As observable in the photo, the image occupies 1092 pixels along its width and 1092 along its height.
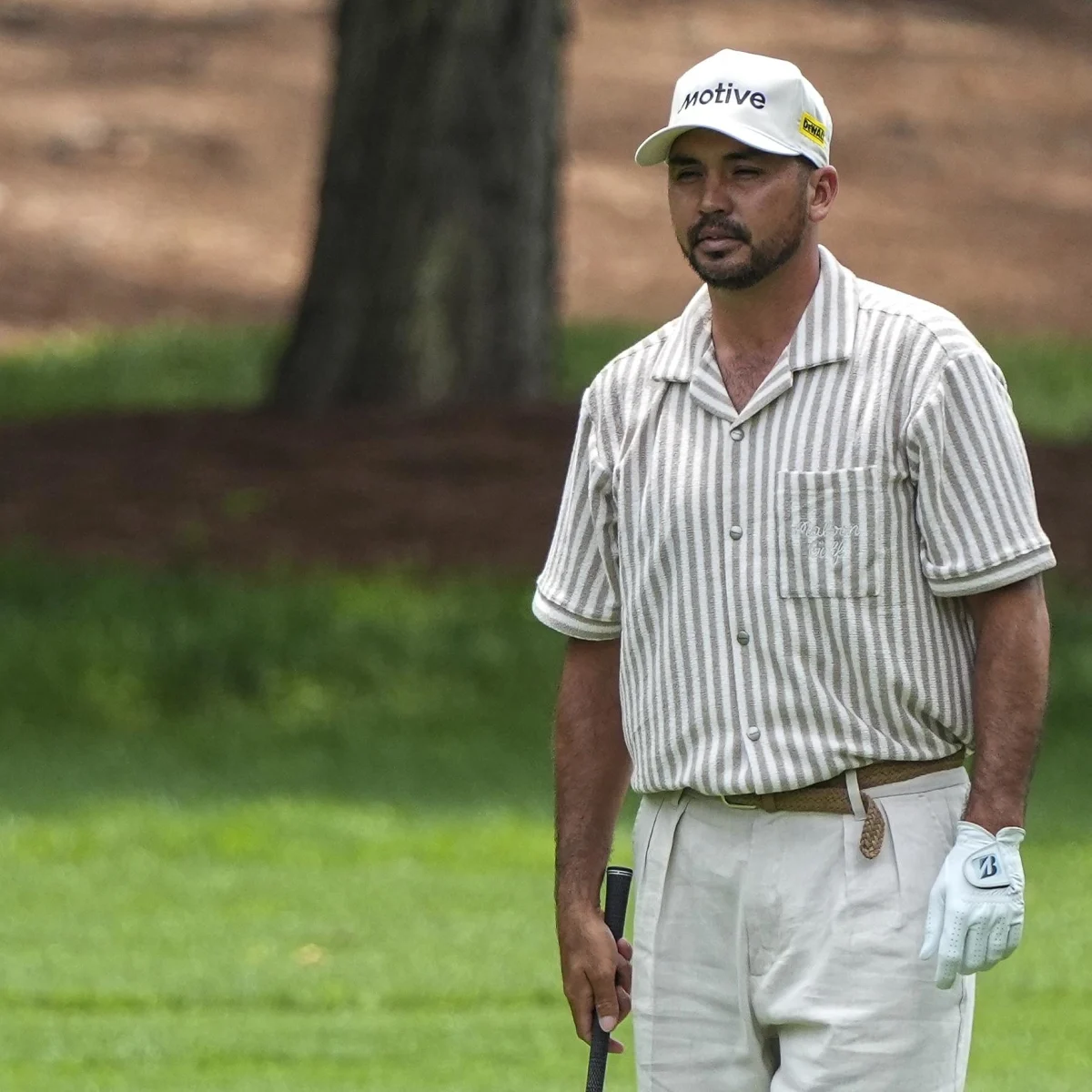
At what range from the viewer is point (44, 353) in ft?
80.5

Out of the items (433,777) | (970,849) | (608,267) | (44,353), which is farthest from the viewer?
(608,267)

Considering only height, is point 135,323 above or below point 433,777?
above

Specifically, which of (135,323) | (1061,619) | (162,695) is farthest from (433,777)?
(135,323)

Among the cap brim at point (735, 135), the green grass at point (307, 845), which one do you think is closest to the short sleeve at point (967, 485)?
the cap brim at point (735, 135)

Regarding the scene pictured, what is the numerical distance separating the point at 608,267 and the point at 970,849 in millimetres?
25929

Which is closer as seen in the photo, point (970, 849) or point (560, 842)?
point (970, 849)

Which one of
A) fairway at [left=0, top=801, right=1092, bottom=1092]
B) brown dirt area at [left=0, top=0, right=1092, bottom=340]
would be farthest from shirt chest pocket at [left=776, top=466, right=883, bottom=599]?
brown dirt area at [left=0, top=0, right=1092, bottom=340]

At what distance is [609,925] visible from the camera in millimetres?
4797

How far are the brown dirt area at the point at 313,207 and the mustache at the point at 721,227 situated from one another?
9972 mm

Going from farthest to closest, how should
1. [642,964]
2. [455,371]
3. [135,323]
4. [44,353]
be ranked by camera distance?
[135,323] → [44,353] → [455,371] → [642,964]

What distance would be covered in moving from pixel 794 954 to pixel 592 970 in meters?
0.47

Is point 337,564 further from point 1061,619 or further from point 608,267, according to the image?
point 608,267

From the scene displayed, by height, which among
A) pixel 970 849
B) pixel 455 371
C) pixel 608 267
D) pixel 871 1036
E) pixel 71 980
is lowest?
pixel 71 980

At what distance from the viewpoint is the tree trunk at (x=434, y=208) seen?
1605 cm
